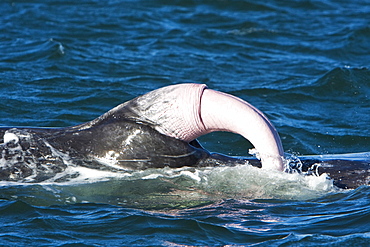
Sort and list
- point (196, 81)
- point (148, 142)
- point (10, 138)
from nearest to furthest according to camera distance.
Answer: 1. point (148, 142)
2. point (10, 138)
3. point (196, 81)

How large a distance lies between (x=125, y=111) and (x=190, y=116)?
72 centimetres

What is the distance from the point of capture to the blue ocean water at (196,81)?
5.73m

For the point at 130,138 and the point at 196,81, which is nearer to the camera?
the point at 130,138

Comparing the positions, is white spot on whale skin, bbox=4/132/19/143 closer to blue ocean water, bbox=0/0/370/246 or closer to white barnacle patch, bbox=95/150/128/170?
blue ocean water, bbox=0/0/370/246

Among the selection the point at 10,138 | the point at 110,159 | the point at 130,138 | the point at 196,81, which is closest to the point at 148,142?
the point at 130,138

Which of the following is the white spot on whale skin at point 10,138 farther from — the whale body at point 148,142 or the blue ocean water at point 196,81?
Answer: the blue ocean water at point 196,81

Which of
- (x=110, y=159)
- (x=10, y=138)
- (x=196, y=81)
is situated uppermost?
(x=10, y=138)

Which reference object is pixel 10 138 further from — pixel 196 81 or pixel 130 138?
pixel 196 81

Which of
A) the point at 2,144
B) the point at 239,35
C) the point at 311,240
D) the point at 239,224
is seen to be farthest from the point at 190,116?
the point at 239,35

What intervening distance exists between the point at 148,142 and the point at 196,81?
6.49 m

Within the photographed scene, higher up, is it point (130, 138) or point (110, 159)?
point (130, 138)

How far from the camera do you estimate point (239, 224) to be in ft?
18.7

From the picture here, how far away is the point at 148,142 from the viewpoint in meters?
6.21

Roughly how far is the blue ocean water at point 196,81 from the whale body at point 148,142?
0.15 meters
